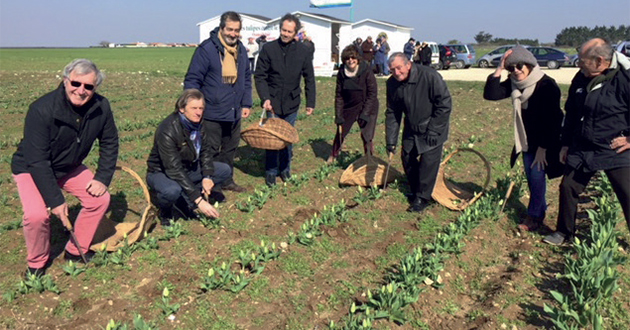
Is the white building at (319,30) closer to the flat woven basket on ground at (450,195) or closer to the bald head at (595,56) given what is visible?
the flat woven basket on ground at (450,195)

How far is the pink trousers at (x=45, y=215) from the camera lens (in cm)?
396

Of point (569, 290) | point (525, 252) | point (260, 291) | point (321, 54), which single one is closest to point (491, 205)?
point (525, 252)

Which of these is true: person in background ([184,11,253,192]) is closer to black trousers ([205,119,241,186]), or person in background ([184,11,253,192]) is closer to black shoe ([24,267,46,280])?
black trousers ([205,119,241,186])

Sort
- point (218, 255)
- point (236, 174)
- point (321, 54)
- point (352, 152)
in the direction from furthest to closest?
point (321, 54)
point (352, 152)
point (236, 174)
point (218, 255)

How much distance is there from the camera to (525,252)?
191 inches

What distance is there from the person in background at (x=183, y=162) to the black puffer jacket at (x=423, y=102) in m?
2.24

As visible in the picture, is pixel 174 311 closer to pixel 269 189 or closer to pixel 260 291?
pixel 260 291

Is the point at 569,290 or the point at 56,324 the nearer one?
the point at 56,324

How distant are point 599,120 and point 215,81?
405cm

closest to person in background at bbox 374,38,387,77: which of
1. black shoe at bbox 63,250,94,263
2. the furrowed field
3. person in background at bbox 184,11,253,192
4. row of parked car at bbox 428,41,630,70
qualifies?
row of parked car at bbox 428,41,630,70

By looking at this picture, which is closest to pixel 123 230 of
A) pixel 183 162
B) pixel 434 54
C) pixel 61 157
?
pixel 183 162

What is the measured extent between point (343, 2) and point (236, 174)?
24.6m

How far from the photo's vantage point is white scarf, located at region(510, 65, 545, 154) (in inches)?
191

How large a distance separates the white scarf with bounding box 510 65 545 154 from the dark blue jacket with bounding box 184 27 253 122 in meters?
3.18
